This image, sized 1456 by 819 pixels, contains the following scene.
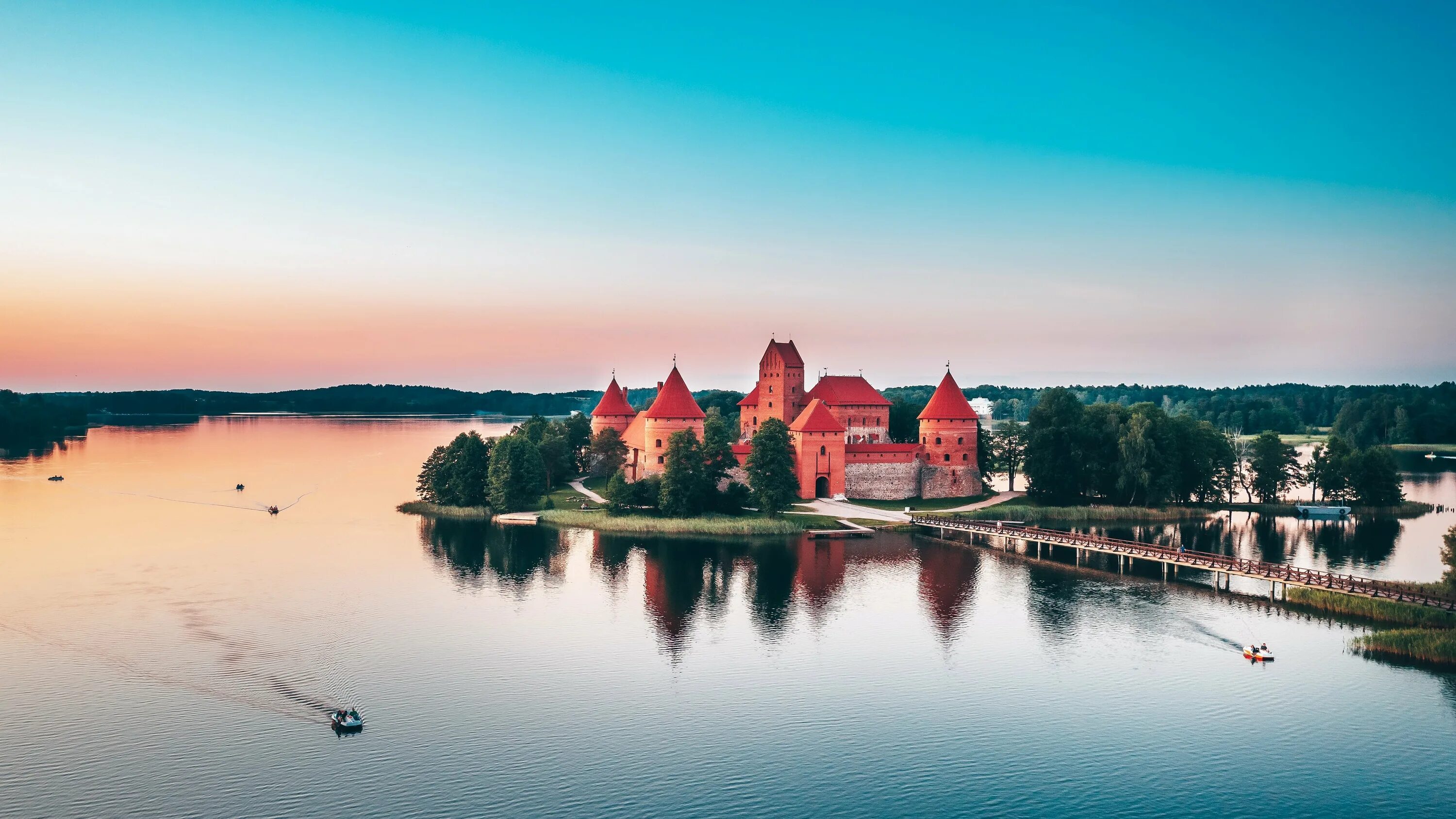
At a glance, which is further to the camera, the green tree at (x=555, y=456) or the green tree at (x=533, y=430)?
the green tree at (x=533, y=430)

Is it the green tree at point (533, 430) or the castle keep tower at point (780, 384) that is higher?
the castle keep tower at point (780, 384)

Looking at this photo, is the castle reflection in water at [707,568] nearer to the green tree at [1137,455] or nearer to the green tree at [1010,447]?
the green tree at [1137,455]

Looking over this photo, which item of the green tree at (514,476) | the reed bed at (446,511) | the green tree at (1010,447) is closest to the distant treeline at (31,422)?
the reed bed at (446,511)

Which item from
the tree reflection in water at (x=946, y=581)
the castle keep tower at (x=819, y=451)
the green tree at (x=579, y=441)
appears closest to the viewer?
the tree reflection in water at (x=946, y=581)

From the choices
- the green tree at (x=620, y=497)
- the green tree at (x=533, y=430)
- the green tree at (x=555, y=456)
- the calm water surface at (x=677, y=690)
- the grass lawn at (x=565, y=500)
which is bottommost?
the calm water surface at (x=677, y=690)

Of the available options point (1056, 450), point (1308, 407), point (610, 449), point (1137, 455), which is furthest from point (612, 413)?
point (1308, 407)

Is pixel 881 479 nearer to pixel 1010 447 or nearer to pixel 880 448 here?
pixel 880 448

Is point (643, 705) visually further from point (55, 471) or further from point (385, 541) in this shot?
point (55, 471)

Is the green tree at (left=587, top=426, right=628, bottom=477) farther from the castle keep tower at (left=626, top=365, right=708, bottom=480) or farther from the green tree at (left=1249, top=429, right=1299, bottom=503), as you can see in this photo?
the green tree at (left=1249, top=429, right=1299, bottom=503)
